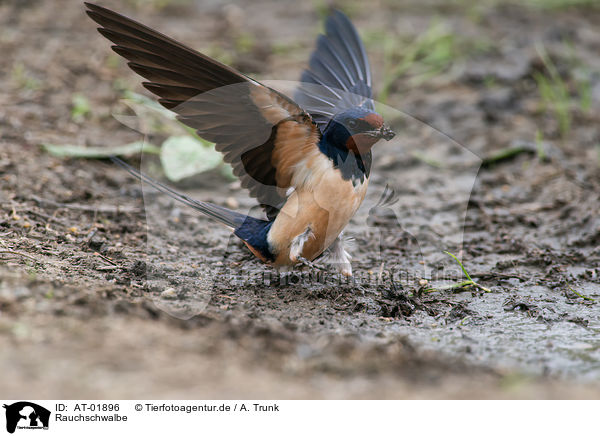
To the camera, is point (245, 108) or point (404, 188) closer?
point (245, 108)

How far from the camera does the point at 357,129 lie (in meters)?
3.30

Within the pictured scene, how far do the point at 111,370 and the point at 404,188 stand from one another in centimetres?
323

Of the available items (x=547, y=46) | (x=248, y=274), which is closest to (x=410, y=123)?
(x=547, y=46)

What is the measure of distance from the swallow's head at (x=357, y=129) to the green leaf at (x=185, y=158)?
150 cm

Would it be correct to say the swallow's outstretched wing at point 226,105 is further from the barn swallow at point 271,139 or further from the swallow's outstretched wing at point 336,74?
the swallow's outstretched wing at point 336,74

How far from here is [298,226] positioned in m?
3.43

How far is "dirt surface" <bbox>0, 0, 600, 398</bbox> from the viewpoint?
2.47 meters

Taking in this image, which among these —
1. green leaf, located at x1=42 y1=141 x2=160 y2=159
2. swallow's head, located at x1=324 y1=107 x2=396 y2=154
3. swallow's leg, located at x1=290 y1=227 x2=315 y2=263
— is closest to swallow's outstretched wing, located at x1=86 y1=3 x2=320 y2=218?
swallow's head, located at x1=324 y1=107 x2=396 y2=154

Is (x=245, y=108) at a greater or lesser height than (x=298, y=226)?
greater

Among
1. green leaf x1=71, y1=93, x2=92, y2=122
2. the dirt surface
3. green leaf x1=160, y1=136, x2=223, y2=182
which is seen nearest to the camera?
the dirt surface

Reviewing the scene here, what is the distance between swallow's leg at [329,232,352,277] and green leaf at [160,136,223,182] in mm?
1319

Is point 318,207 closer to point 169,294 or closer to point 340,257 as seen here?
point 340,257
